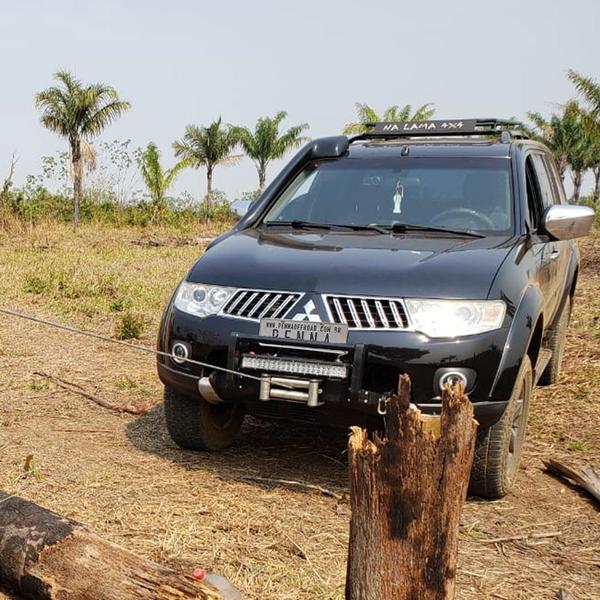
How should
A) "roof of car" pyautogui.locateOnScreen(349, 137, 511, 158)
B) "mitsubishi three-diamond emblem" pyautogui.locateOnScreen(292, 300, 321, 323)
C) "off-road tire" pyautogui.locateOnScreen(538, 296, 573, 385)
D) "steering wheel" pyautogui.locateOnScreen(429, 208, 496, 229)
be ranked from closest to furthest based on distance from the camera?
"mitsubishi three-diamond emblem" pyautogui.locateOnScreen(292, 300, 321, 323), "steering wheel" pyautogui.locateOnScreen(429, 208, 496, 229), "roof of car" pyautogui.locateOnScreen(349, 137, 511, 158), "off-road tire" pyautogui.locateOnScreen(538, 296, 573, 385)

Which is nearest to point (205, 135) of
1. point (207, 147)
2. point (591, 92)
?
point (207, 147)

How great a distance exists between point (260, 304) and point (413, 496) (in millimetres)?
1771

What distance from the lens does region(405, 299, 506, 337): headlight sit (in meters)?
3.73

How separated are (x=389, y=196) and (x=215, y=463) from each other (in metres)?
1.83

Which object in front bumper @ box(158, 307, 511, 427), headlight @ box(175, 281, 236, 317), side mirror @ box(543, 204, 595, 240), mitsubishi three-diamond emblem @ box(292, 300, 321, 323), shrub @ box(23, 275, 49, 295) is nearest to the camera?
front bumper @ box(158, 307, 511, 427)

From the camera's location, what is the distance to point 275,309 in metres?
3.93

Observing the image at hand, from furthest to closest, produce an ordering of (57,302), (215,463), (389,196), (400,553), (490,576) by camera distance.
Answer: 1. (57,302)
2. (389,196)
3. (215,463)
4. (490,576)
5. (400,553)

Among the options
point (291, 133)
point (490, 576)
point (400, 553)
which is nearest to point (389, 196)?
point (490, 576)

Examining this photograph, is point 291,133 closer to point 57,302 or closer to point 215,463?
point 57,302

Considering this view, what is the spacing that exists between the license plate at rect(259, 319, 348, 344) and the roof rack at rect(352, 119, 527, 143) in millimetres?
2124

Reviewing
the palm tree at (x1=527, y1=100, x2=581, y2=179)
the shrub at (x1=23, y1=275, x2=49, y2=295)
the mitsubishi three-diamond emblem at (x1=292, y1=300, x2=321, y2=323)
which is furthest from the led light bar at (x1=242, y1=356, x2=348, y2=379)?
the palm tree at (x1=527, y1=100, x2=581, y2=179)

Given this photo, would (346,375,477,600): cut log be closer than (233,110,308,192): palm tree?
Yes

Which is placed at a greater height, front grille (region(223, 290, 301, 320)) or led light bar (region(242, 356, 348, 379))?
front grille (region(223, 290, 301, 320))

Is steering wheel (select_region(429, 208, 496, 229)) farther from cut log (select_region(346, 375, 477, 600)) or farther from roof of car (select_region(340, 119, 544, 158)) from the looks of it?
cut log (select_region(346, 375, 477, 600))
